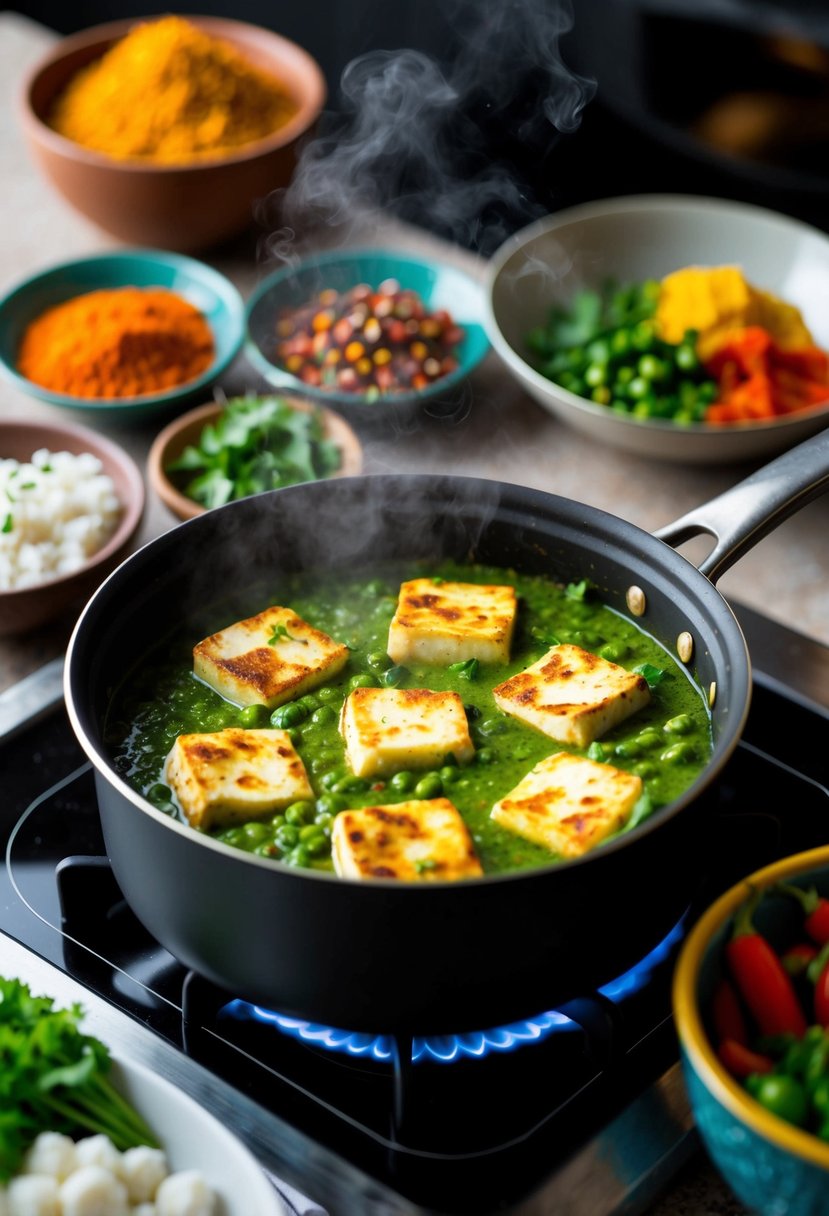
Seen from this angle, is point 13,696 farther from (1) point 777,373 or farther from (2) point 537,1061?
(1) point 777,373

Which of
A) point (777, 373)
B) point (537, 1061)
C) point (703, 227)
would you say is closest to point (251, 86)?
point (703, 227)

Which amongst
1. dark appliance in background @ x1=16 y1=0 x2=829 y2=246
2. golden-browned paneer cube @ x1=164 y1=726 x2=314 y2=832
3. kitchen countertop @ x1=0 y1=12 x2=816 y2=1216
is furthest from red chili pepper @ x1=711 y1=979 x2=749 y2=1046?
dark appliance in background @ x1=16 y1=0 x2=829 y2=246

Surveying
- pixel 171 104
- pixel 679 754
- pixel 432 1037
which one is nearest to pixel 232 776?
pixel 432 1037

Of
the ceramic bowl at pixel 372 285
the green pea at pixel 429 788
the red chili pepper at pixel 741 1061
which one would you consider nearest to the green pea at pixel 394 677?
the green pea at pixel 429 788

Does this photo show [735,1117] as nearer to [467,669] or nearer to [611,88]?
[467,669]

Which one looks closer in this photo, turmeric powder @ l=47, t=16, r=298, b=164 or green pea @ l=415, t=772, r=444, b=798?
green pea @ l=415, t=772, r=444, b=798

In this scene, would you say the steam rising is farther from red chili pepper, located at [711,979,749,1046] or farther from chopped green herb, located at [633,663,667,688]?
red chili pepper, located at [711,979,749,1046]
